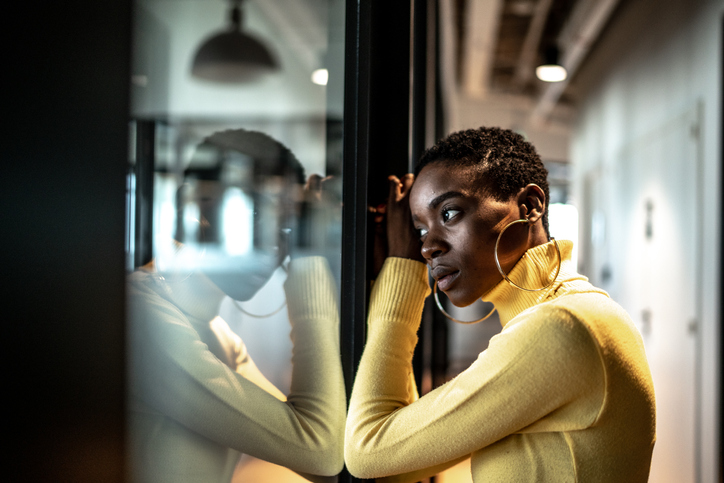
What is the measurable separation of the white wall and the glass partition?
230cm

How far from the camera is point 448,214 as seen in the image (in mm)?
868

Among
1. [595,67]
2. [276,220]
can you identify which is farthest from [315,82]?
[595,67]

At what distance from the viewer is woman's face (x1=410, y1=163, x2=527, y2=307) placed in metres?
0.86

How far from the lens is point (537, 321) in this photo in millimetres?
727

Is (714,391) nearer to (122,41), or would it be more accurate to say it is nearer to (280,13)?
(280,13)

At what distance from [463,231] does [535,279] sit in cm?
14

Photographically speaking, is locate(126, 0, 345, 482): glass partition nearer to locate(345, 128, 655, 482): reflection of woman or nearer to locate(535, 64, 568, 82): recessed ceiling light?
locate(345, 128, 655, 482): reflection of woman

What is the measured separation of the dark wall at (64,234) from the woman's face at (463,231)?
0.54 meters

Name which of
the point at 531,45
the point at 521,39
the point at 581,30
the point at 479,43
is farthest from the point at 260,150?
the point at 531,45

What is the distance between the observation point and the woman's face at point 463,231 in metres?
0.86

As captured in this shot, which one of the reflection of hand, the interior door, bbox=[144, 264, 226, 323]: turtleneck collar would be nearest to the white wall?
the interior door

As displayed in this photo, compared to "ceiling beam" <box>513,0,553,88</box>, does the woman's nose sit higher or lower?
lower

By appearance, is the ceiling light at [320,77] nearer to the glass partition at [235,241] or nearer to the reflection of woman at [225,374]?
the glass partition at [235,241]

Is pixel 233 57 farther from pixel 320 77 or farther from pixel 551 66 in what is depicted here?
pixel 551 66
